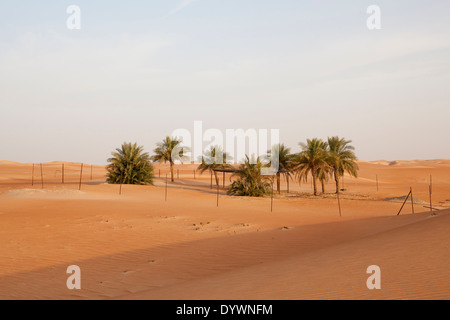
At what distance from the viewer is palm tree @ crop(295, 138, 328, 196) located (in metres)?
35.0

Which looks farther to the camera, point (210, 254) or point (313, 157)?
point (313, 157)

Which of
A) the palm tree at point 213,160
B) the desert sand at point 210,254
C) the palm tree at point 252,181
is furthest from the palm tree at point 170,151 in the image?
the desert sand at point 210,254

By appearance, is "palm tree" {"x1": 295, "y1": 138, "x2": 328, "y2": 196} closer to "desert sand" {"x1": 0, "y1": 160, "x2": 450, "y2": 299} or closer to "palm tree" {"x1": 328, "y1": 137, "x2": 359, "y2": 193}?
"palm tree" {"x1": 328, "y1": 137, "x2": 359, "y2": 193}

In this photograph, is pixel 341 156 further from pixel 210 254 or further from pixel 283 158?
pixel 210 254

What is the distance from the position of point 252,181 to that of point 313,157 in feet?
21.0

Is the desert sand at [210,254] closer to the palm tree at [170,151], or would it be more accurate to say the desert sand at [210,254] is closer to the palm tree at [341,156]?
the palm tree at [341,156]

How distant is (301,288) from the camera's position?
256 inches

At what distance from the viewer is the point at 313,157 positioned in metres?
35.1

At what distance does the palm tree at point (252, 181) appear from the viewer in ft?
107

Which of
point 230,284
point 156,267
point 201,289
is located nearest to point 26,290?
point 156,267

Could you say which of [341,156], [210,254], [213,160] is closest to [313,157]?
[341,156]

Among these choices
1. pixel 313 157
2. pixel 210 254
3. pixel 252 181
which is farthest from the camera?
pixel 313 157
